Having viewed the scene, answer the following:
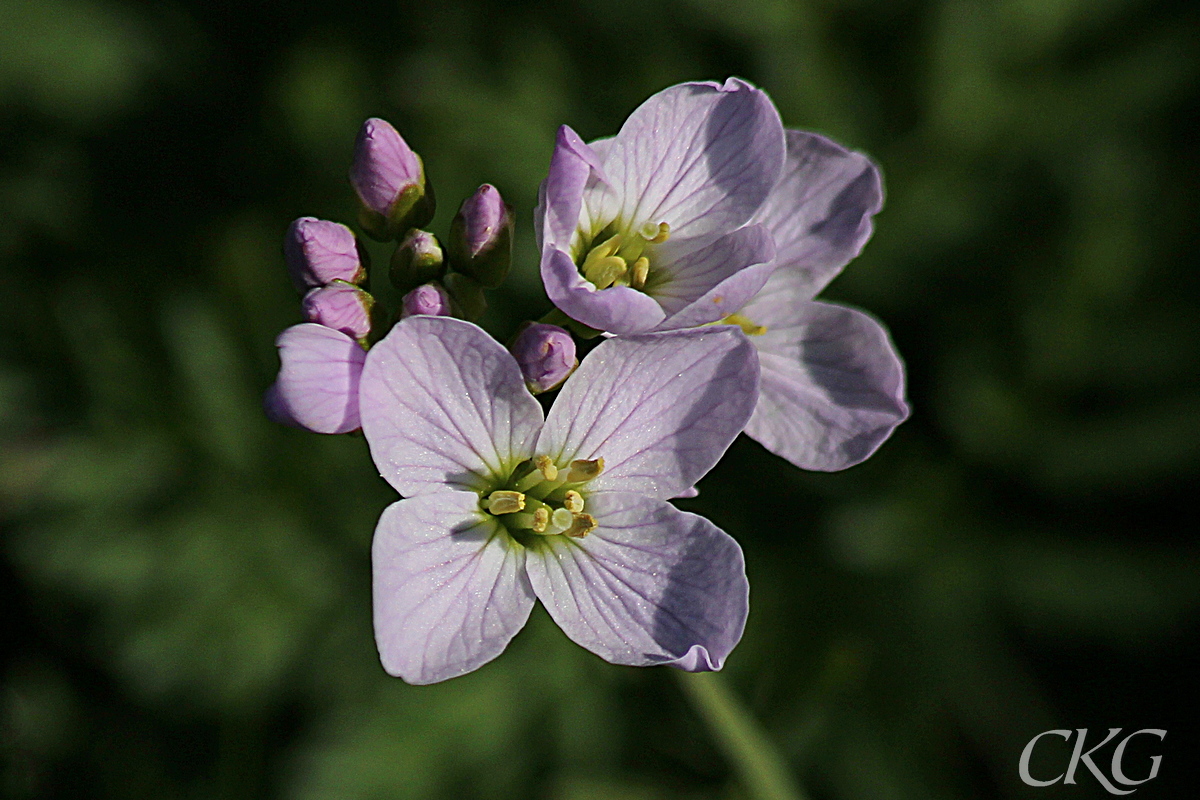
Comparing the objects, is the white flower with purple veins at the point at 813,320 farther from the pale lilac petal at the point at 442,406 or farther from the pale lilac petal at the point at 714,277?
the pale lilac petal at the point at 442,406

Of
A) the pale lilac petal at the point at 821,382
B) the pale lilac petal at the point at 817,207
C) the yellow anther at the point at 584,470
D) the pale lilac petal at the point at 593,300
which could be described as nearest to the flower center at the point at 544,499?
the yellow anther at the point at 584,470

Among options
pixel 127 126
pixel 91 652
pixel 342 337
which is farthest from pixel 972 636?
pixel 127 126

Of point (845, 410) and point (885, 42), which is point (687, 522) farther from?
point (885, 42)

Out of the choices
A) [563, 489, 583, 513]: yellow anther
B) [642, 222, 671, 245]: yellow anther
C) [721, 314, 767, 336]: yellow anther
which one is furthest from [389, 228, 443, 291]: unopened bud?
[721, 314, 767, 336]: yellow anther

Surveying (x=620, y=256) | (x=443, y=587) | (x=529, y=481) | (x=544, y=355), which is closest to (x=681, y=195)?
(x=620, y=256)

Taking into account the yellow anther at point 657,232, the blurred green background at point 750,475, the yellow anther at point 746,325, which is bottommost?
the blurred green background at point 750,475

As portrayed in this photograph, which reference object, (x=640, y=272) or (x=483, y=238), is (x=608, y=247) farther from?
(x=483, y=238)

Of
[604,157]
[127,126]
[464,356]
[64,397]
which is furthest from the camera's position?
[127,126]
